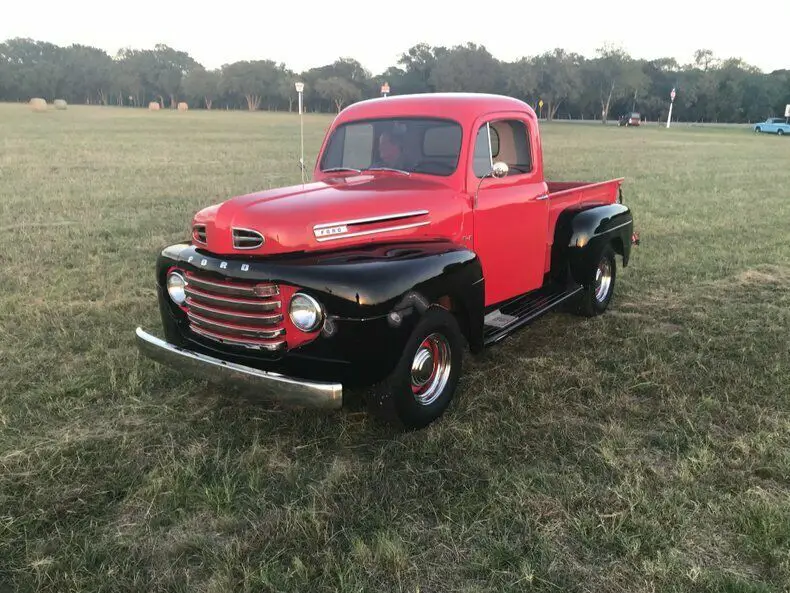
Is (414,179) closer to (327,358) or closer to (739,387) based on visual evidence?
(327,358)

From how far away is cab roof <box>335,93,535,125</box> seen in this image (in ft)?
13.5

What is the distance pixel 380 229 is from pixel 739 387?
104 inches

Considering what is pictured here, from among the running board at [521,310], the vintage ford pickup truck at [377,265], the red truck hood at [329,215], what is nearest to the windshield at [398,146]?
the vintage ford pickup truck at [377,265]

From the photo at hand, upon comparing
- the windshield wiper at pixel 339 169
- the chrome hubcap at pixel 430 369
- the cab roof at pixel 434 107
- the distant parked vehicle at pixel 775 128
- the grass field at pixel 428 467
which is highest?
the distant parked vehicle at pixel 775 128

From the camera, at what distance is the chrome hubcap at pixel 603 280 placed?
557 cm

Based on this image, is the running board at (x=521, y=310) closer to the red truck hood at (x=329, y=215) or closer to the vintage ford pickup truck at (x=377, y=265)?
the vintage ford pickup truck at (x=377, y=265)

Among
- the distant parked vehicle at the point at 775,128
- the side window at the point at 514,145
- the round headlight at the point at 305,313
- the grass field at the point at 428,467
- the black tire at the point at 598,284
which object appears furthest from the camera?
the distant parked vehicle at the point at 775,128

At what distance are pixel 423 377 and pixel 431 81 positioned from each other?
91496 mm

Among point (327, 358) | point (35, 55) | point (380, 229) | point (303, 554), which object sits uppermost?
point (35, 55)

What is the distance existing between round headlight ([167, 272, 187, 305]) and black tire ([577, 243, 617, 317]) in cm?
325

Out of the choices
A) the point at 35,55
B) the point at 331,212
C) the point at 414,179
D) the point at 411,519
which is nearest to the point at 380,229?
the point at 331,212

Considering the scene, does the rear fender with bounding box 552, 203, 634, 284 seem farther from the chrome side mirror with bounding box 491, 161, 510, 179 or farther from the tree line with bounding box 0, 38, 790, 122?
the tree line with bounding box 0, 38, 790, 122

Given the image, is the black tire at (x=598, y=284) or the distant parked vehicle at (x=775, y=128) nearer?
the black tire at (x=598, y=284)

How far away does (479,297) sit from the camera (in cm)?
364
